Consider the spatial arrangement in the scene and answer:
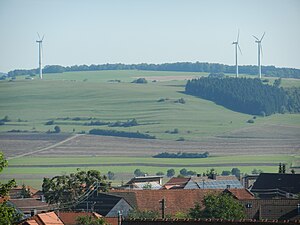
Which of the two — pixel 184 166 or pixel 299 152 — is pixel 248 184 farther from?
pixel 299 152

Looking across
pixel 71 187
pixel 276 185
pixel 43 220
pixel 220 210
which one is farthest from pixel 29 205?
pixel 43 220

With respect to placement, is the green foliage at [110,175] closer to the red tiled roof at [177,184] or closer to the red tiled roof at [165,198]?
the red tiled roof at [177,184]

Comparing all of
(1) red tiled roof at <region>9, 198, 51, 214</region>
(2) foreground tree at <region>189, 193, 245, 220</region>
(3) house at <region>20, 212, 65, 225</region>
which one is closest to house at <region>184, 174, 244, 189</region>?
(1) red tiled roof at <region>9, 198, 51, 214</region>

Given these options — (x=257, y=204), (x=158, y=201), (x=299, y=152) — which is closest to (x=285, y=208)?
(x=257, y=204)

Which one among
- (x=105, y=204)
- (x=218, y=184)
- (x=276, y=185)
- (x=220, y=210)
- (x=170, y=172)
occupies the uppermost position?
(x=220, y=210)

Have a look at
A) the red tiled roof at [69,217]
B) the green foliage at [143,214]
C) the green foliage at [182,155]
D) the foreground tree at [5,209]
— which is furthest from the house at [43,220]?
the green foliage at [182,155]

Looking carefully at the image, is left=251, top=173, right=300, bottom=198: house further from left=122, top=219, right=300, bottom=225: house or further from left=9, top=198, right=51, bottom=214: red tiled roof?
left=122, top=219, right=300, bottom=225: house

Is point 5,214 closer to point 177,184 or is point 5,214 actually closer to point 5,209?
point 5,209

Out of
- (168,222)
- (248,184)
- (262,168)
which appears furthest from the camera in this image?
(262,168)
